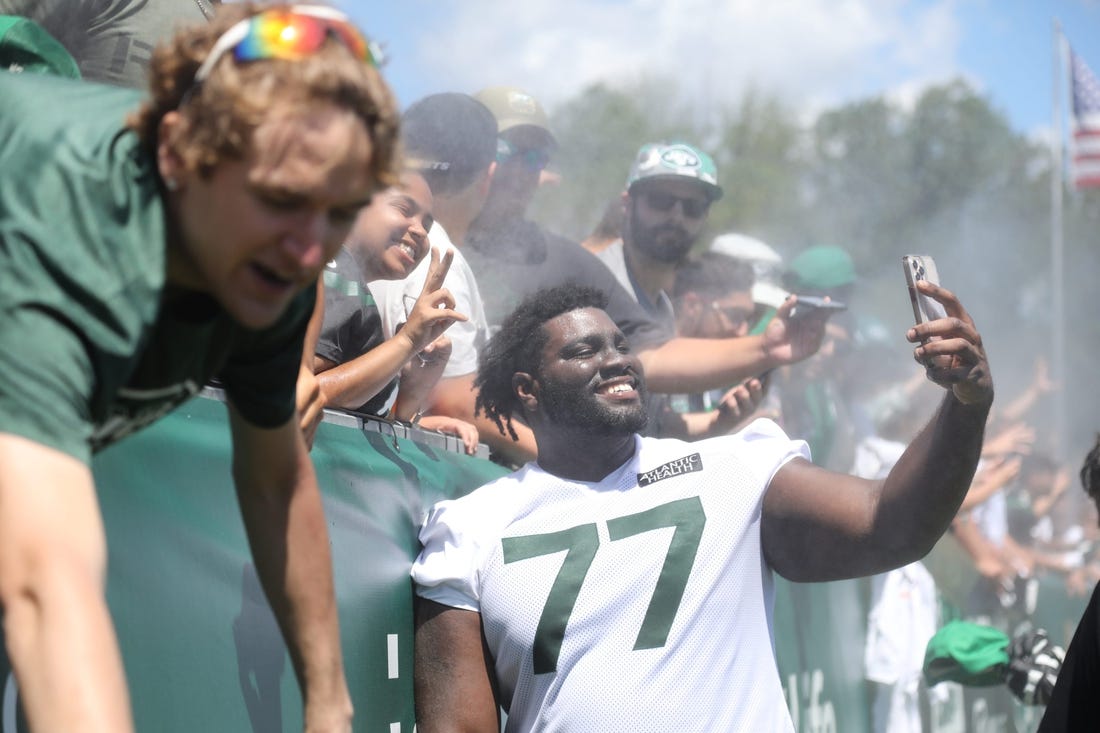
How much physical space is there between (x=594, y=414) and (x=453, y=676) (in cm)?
83

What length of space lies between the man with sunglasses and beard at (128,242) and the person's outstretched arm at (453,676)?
1798mm

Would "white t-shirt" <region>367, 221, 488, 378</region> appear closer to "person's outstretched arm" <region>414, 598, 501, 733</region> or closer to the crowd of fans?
the crowd of fans

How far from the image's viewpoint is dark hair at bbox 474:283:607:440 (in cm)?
414

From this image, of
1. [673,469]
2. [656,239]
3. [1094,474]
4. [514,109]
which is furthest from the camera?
[656,239]

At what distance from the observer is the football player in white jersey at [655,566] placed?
323 cm

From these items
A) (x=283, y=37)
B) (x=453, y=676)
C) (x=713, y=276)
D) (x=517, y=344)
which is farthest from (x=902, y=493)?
(x=713, y=276)

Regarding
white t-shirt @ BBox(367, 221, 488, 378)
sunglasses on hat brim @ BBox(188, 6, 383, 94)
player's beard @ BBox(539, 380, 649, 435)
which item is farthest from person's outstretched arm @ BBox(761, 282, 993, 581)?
sunglasses on hat brim @ BBox(188, 6, 383, 94)

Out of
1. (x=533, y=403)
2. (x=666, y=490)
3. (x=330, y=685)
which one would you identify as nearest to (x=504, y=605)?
(x=666, y=490)

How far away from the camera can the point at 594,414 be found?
12.4 feet

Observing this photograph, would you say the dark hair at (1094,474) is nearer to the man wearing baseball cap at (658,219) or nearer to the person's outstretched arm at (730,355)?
the person's outstretched arm at (730,355)

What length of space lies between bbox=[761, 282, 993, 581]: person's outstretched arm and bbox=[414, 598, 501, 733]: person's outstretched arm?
2.63 feet

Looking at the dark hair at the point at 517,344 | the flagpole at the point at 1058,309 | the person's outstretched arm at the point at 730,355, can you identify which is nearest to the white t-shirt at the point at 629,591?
the dark hair at the point at 517,344

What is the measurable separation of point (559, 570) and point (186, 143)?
207 centimetres

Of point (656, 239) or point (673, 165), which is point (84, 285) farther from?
point (673, 165)
